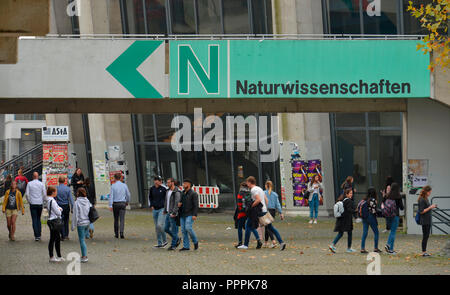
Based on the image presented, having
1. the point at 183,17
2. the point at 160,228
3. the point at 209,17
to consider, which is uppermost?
the point at 183,17

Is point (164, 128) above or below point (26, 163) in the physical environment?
above

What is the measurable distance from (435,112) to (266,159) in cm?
935

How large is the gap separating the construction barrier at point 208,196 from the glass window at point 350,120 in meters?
5.97

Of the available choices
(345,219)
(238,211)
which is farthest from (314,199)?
(345,219)

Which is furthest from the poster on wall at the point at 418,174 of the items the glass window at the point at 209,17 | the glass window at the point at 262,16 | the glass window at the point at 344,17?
the glass window at the point at 209,17

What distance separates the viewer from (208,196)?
104 ft

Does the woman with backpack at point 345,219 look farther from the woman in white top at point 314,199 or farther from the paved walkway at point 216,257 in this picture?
the woman in white top at point 314,199

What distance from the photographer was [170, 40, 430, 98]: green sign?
63.8 ft

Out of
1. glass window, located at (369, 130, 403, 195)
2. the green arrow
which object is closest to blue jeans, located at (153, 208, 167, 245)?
the green arrow

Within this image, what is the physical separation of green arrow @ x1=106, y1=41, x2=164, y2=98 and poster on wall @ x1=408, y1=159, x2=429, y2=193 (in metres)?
7.69

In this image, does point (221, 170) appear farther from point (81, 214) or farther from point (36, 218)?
point (81, 214)

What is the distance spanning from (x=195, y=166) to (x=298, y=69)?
42.9ft

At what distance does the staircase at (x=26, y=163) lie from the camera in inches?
1680

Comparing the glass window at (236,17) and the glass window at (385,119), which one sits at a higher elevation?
the glass window at (236,17)
